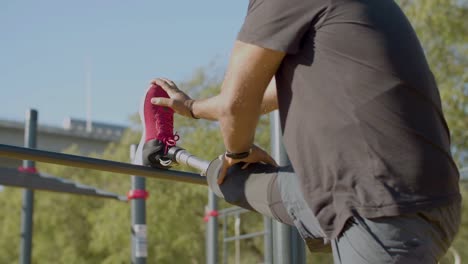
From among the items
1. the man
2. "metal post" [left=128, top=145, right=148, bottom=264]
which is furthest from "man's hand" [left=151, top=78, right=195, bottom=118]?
"metal post" [left=128, top=145, right=148, bottom=264]

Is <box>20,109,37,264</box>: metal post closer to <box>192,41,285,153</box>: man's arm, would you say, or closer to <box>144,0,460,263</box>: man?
<box>192,41,285,153</box>: man's arm

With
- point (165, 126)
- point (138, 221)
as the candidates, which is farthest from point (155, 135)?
point (138, 221)

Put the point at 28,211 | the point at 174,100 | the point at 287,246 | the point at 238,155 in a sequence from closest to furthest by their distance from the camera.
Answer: the point at 238,155
the point at 174,100
the point at 287,246
the point at 28,211

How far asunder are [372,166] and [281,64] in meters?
0.34

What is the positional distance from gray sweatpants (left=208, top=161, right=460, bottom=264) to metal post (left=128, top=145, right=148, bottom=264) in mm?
4390

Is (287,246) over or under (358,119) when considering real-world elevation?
under

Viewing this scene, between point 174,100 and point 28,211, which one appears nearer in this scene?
point 174,100

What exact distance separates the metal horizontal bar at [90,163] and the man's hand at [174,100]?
0.36 meters

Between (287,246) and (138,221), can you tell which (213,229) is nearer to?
(138,221)

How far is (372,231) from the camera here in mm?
1679

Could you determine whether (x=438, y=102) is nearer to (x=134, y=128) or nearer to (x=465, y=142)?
(x=465, y=142)

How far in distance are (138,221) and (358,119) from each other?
4.90 meters

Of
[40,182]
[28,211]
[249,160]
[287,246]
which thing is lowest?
[287,246]

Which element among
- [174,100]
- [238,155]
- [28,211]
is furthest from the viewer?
[28,211]
